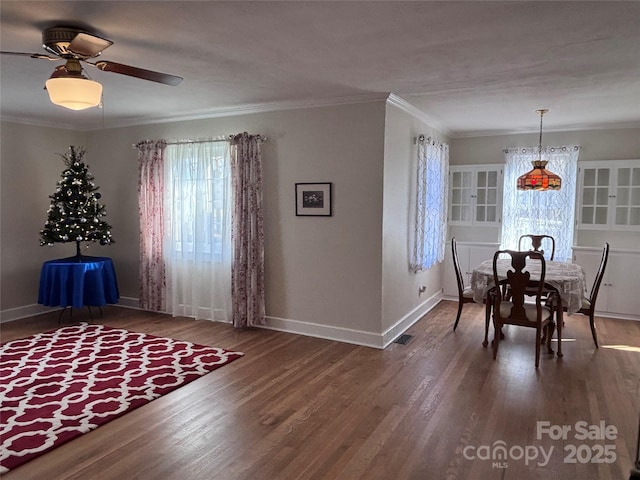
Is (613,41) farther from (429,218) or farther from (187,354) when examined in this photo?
(187,354)

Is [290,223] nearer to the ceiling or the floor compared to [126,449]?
nearer to the ceiling

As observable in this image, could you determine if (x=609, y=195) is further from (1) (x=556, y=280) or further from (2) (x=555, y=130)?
(1) (x=556, y=280)

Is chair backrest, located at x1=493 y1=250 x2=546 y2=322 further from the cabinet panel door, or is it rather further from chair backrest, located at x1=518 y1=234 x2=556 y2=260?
the cabinet panel door

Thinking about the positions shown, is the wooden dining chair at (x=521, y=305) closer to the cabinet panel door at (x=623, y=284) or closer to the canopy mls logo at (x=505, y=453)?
the canopy mls logo at (x=505, y=453)

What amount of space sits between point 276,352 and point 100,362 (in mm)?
1604

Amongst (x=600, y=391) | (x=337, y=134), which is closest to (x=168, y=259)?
(x=337, y=134)

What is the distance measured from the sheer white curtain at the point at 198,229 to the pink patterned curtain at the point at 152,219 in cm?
9

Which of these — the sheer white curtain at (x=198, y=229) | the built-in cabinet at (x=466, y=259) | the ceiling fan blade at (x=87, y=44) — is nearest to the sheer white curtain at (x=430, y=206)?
the built-in cabinet at (x=466, y=259)

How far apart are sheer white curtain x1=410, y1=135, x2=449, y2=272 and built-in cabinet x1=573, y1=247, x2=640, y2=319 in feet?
6.59

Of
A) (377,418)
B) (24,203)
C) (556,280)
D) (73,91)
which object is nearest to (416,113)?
(556,280)

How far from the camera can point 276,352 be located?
A: 440cm

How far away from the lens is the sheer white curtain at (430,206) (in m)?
5.30

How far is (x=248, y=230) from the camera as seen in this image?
200 inches

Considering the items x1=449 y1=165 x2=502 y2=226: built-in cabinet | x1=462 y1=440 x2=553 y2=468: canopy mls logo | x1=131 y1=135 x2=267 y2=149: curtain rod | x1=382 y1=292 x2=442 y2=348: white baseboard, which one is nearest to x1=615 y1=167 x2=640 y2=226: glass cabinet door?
x1=449 y1=165 x2=502 y2=226: built-in cabinet
